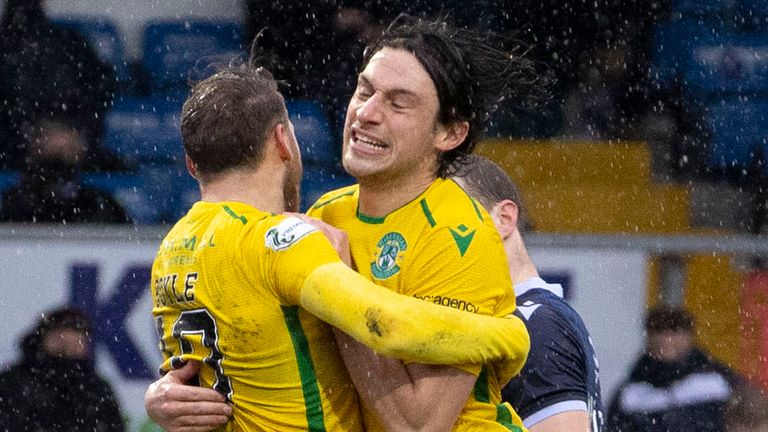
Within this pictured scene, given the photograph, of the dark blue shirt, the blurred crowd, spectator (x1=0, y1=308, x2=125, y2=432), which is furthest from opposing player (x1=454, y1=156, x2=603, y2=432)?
the blurred crowd

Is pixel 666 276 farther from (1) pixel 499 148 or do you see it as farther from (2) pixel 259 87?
(2) pixel 259 87

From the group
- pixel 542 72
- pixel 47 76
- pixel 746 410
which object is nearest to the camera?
pixel 746 410

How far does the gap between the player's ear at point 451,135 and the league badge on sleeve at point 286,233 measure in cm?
48

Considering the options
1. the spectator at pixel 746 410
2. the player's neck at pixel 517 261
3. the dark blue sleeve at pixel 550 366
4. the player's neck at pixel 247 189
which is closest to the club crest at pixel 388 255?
the player's neck at pixel 247 189

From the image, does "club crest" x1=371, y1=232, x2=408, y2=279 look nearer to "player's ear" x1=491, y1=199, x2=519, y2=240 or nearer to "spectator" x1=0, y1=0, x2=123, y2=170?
"player's ear" x1=491, y1=199, x2=519, y2=240

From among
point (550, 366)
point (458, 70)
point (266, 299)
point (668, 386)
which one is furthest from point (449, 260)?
point (668, 386)

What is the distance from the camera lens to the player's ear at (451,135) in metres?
3.37

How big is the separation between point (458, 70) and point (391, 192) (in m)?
0.33

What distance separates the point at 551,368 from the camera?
3.85 metres

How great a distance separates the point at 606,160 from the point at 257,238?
4.51 m

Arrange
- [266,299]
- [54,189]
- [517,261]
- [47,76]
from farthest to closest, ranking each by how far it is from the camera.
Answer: [47,76], [54,189], [517,261], [266,299]

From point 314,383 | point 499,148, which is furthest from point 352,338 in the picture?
point 499,148

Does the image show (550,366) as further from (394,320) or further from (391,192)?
(394,320)

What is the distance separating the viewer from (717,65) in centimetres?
770
